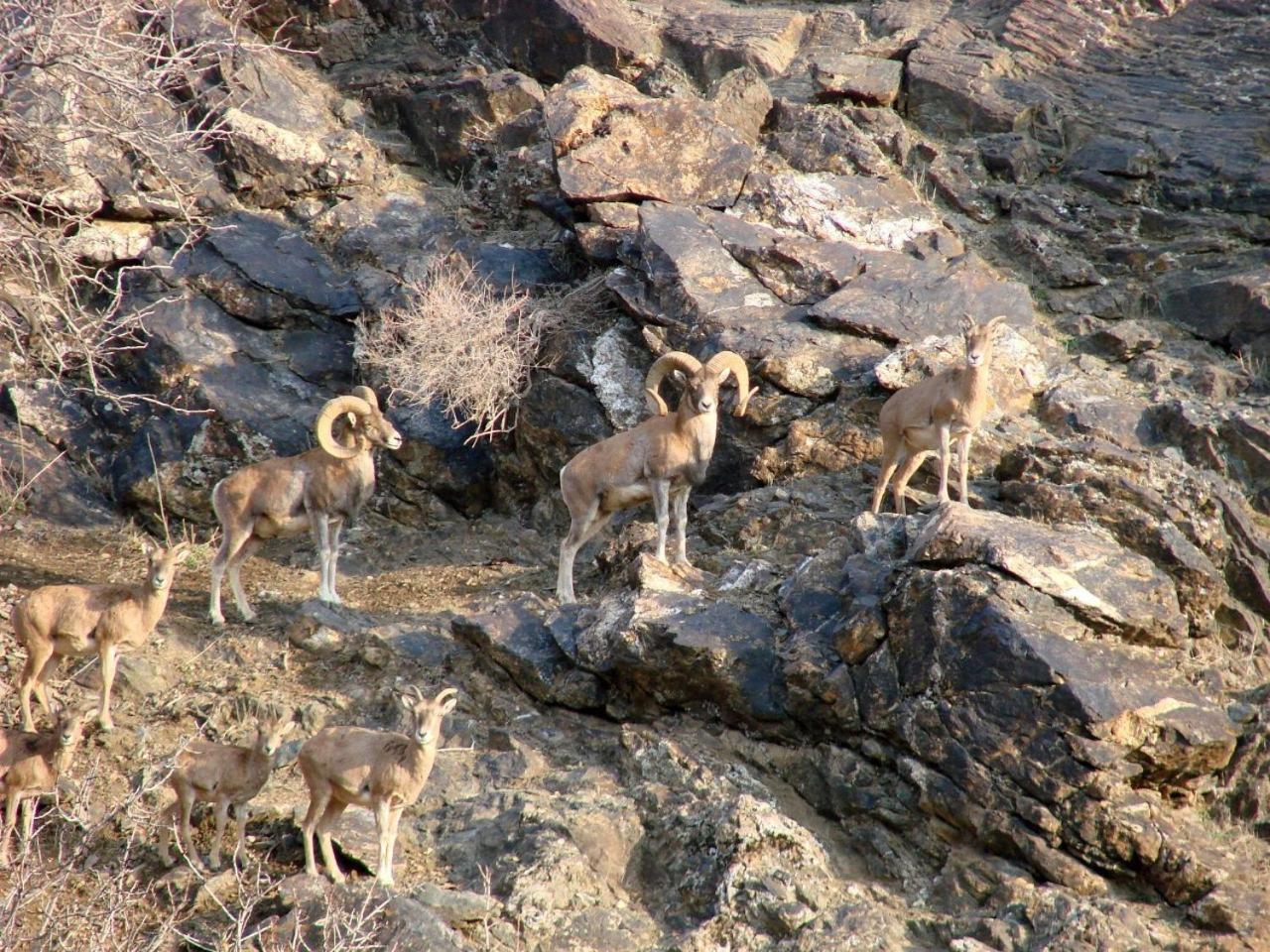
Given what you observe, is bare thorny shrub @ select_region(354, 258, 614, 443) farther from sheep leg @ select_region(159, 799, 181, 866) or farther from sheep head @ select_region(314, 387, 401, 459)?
sheep leg @ select_region(159, 799, 181, 866)

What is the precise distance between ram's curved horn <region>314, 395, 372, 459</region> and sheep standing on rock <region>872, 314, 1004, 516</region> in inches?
217

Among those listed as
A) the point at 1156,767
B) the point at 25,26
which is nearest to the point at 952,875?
the point at 1156,767

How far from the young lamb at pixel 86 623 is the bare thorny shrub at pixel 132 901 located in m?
1.02

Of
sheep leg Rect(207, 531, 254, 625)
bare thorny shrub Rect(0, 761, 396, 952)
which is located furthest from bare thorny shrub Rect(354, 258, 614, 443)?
bare thorny shrub Rect(0, 761, 396, 952)

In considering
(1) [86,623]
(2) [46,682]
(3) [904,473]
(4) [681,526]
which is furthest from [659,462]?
(2) [46,682]

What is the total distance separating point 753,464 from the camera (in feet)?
44.9

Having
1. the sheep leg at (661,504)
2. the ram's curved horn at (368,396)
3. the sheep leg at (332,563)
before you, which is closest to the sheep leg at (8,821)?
the sheep leg at (332,563)

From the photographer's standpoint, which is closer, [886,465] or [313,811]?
[313,811]

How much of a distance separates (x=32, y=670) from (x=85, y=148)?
9.78 meters

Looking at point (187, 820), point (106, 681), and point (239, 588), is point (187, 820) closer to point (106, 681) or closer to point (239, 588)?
point (106, 681)

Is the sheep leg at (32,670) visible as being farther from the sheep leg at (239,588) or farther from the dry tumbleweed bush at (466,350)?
the dry tumbleweed bush at (466,350)

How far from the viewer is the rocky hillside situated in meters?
8.63

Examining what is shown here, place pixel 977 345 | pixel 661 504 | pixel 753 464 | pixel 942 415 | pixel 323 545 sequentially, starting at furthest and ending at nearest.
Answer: pixel 753 464, pixel 323 545, pixel 661 504, pixel 942 415, pixel 977 345

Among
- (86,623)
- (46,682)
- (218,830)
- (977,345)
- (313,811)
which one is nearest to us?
(313,811)
